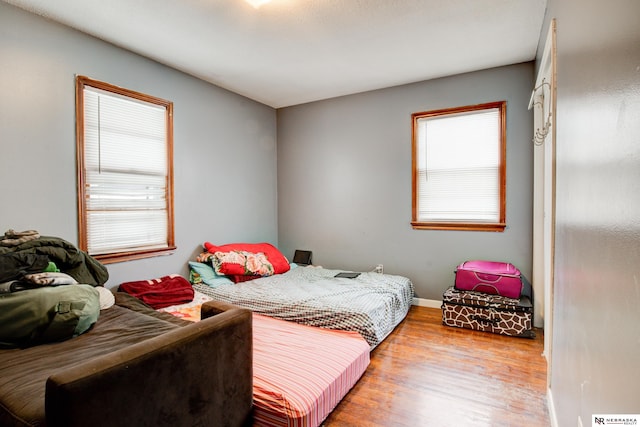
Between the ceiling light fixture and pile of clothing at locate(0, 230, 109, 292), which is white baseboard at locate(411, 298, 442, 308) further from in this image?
the ceiling light fixture

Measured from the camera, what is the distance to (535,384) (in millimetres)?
2197

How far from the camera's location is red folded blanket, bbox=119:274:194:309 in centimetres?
281

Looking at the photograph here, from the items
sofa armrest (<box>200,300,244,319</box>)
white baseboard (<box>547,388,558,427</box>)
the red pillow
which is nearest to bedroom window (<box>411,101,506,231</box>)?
the red pillow

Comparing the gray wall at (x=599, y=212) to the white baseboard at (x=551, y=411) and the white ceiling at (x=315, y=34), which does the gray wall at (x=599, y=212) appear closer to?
the white baseboard at (x=551, y=411)

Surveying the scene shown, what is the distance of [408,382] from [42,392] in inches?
78.6

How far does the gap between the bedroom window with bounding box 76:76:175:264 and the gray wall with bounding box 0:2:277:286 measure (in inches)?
3.2

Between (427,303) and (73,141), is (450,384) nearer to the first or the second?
(427,303)

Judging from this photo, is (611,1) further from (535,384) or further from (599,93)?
(535,384)

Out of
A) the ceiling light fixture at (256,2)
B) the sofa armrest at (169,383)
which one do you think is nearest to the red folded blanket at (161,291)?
the sofa armrest at (169,383)

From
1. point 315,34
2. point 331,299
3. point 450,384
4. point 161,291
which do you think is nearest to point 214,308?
point 331,299

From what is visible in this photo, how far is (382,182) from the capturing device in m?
4.11

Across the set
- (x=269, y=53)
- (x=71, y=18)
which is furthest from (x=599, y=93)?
(x=71, y=18)

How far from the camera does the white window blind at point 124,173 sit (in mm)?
2793

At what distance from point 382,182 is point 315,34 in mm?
1937
